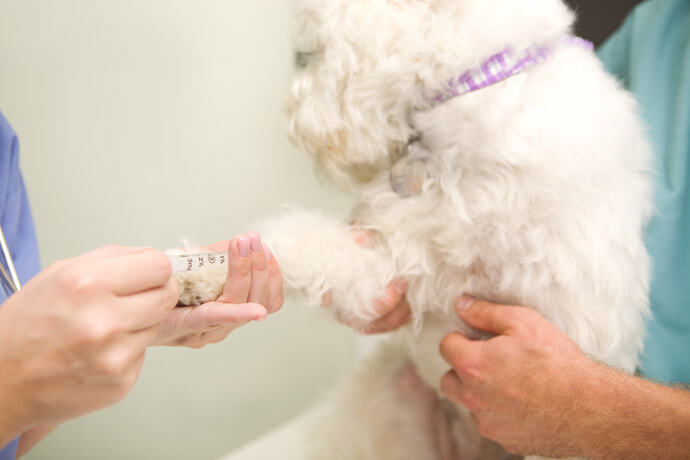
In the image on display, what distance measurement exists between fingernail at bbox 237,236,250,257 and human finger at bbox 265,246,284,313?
10 centimetres

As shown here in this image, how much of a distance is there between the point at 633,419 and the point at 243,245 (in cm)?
54

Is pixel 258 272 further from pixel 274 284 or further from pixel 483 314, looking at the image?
pixel 483 314

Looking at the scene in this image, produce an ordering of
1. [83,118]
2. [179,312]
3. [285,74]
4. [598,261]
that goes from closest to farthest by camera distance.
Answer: [179,312], [598,261], [83,118], [285,74]

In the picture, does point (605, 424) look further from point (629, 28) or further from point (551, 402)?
point (629, 28)

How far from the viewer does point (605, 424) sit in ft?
1.99

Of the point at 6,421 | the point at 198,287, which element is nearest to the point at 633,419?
the point at 198,287

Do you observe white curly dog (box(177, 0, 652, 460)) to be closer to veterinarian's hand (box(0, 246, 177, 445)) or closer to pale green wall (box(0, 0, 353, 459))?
pale green wall (box(0, 0, 353, 459))

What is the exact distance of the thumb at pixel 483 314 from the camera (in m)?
0.70

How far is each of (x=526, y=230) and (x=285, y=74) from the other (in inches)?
27.4

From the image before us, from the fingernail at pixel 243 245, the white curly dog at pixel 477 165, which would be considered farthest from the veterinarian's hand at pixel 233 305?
the white curly dog at pixel 477 165

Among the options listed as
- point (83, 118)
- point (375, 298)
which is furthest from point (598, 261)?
point (83, 118)

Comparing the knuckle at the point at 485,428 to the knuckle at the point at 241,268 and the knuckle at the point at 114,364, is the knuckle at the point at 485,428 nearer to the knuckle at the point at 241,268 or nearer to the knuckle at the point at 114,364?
the knuckle at the point at 241,268

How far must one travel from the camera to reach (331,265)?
2.33 ft

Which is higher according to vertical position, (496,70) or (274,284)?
(496,70)
